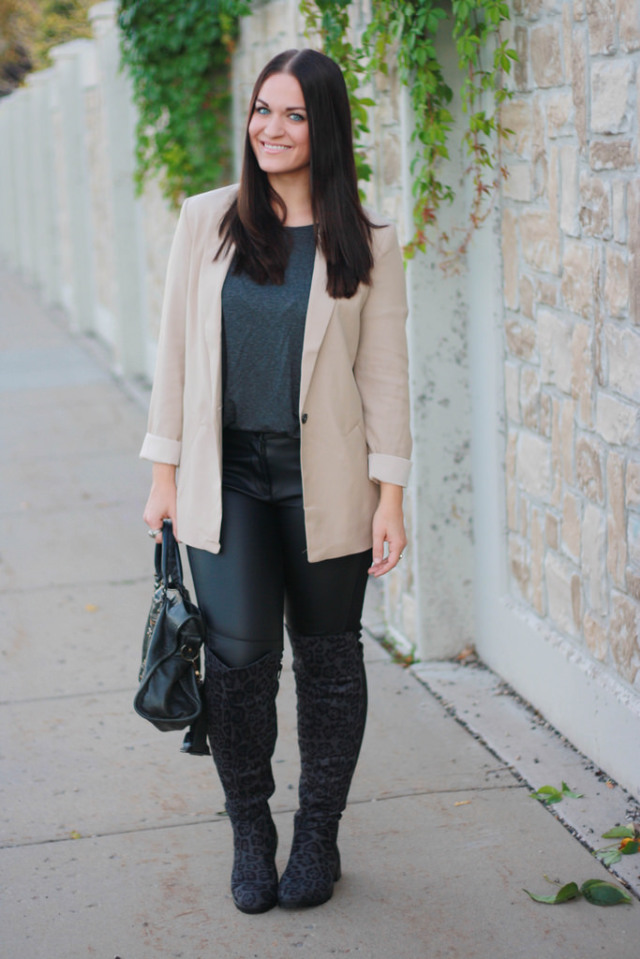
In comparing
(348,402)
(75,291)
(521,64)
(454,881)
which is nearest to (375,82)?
(521,64)

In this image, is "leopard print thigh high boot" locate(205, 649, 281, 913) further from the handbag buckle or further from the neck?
the neck

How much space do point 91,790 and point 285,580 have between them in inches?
45.8

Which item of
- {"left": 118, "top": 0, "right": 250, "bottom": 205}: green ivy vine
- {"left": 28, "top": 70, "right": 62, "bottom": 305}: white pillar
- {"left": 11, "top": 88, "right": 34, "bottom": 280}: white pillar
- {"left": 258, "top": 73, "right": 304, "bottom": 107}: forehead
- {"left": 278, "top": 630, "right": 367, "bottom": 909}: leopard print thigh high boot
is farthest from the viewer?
{"left": 11, "top": 88, "right": 34, "bottom": 280}: white pillar

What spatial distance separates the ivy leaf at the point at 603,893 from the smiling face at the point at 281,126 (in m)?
1.84

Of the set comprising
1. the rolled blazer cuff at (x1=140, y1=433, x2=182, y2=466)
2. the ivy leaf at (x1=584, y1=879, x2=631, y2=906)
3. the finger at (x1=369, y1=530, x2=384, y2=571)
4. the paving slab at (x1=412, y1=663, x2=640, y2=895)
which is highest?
the rolled blazer cuff at (x1=140, y1=433, x2=182, y2=466)

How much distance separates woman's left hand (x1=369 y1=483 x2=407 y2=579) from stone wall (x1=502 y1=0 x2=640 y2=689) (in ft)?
2.50

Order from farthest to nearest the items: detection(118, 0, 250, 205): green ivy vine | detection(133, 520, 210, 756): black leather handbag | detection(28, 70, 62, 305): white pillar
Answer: detection(28, 70, 62, 305): white pillar < detection(118, 0, 250, 205): green ivy vine < detection(133, 520, 210, 756): black leather handbag

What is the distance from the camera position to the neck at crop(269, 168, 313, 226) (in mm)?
2941

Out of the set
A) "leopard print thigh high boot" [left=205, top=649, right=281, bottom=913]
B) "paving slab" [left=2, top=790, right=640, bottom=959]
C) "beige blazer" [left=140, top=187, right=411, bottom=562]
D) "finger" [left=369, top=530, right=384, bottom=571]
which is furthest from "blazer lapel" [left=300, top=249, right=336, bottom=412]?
"paving slab" [left=2, top=790, right=640, bottom=959]

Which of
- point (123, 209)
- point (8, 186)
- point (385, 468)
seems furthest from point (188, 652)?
point (8, 186)

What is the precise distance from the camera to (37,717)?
14.4ft

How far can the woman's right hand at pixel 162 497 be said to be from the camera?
3047mm

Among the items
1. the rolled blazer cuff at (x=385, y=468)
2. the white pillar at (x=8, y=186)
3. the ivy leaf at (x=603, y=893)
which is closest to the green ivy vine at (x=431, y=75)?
the rolled blazer cuff at (x=385, y=468)

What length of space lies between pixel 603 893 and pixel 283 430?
1.35 meters
